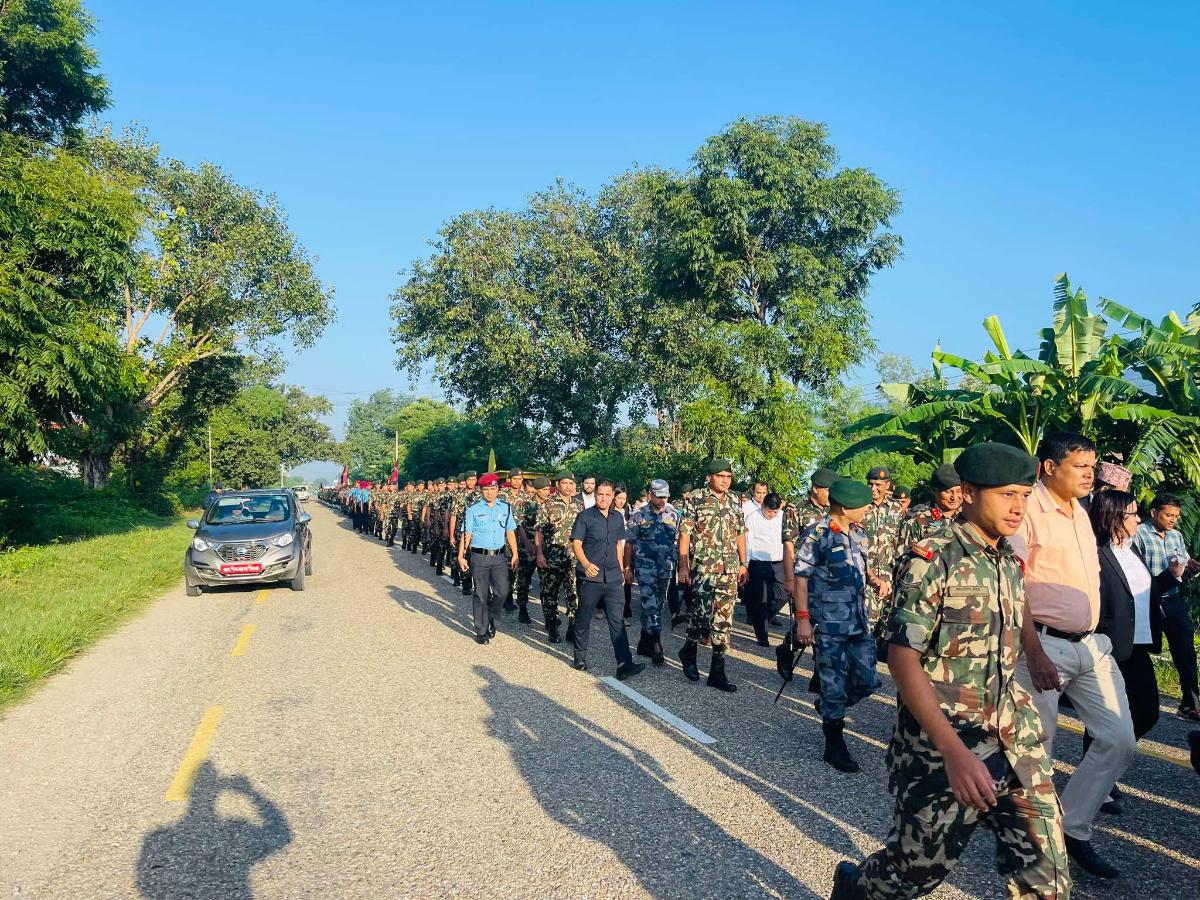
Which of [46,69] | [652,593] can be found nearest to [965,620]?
[652,593]

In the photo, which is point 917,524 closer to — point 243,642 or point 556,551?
point 556,551

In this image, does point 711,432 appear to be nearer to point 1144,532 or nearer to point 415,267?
point 1144,532

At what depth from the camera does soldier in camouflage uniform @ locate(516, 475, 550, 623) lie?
12.7 m

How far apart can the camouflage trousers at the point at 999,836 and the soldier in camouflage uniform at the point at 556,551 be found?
7.22m

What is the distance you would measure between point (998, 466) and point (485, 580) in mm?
7951

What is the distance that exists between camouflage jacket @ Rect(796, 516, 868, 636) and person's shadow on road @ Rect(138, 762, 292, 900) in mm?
3704

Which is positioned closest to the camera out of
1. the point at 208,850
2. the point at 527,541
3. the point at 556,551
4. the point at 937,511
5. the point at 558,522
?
the point at 208,850

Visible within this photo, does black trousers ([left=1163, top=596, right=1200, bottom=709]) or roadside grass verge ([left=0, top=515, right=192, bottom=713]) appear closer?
black trousers ([left=1163, top=596, right=1200, bottom=709])

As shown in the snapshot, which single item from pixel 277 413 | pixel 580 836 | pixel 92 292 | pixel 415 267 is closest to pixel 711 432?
pixel 92 292

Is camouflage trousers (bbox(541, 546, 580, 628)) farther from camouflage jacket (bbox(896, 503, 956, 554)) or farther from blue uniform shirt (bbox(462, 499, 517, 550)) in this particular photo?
camouflage jacket (bbox(896, 503, 956, 554))

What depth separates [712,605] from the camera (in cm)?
841

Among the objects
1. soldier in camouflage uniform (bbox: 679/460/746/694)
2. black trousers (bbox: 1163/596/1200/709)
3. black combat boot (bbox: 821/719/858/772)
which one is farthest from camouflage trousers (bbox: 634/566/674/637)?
black trousers (bbox: 1163/596/1200/709)

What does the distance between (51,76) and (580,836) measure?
31559 millimetres

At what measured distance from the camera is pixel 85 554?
60.5ft
